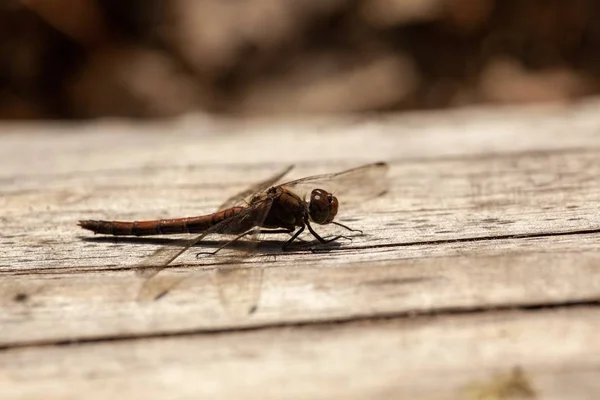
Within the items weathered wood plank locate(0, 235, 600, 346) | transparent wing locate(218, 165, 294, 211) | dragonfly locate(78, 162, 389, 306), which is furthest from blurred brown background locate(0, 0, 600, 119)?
weathered wood plank locate(0, 235, 600, 346)

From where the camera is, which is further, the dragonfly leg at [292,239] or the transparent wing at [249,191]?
the transparent wing at [249,191]

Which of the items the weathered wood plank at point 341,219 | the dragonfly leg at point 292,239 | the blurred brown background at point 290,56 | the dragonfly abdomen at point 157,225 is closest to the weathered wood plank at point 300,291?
A: the weathered wood plank at point 341,219

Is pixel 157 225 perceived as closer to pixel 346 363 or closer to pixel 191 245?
pixel 191 245

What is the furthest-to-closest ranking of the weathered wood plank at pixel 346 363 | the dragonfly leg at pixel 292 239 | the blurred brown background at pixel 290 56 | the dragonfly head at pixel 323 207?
the blurred brown background at pixel 290 56
the dragonfly head at pixel 323 207
the dragonfly leg at pixel 292 239
the weathered wood plank at pixel 346 363

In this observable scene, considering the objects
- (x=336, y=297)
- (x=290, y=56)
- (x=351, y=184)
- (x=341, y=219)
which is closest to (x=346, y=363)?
(x=336, y=297)

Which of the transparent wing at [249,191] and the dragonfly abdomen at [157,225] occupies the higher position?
the transparent wing at [249,191]

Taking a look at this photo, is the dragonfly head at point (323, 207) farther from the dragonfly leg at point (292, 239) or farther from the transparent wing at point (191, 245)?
the transparent wing at point (191, 245)

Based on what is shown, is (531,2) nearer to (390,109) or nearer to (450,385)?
(390,109)
